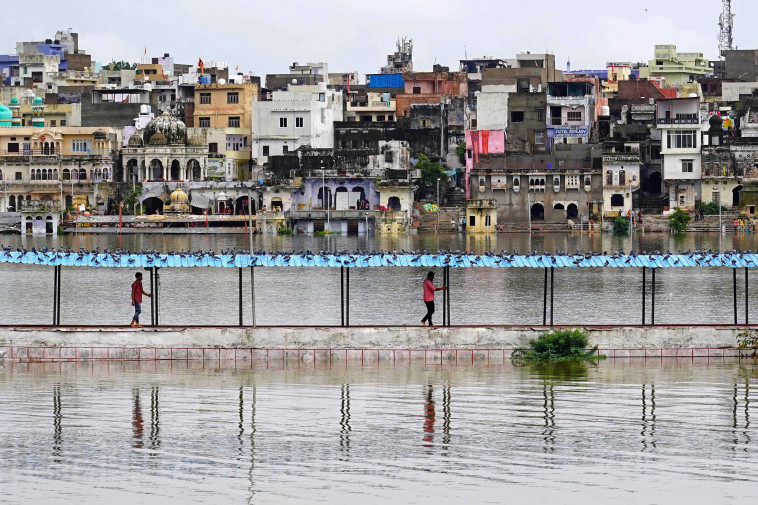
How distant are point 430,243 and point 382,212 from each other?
461 inches

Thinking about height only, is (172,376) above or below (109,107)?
below

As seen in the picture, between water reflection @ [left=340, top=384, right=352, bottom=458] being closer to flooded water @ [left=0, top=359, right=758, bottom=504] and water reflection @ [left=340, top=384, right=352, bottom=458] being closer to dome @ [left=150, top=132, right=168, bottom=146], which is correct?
flooded water @ [left=0, top=359, right=758, bottom=504]

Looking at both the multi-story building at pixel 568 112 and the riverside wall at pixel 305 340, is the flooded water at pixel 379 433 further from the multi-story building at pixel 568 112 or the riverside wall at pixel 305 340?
the multi-story building at pixel 568 112

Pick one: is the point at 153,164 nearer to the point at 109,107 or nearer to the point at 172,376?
the point at 109,107

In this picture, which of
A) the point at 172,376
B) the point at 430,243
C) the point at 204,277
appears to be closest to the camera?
the point at 172,376

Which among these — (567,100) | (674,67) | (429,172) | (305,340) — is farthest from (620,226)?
(305,340)

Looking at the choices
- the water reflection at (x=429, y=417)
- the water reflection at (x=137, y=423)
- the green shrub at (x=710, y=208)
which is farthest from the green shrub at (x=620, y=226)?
the water reflection at (x=137, y=423)

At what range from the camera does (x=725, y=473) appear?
2169 cm

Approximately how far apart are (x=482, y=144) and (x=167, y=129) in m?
16.8

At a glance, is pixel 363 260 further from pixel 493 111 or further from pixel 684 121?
→ pixel 493 111

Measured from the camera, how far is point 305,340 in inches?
1181

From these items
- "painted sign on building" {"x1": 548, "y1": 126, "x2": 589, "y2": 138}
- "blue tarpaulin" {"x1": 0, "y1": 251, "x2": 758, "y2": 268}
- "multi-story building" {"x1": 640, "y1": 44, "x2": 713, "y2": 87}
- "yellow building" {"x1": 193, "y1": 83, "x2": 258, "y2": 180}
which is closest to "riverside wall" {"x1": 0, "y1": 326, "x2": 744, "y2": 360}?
"blue tarpaulin" {"x1": 0, "y1": 251, "x2": 758, "y2": 268}

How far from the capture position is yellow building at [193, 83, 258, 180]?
92.4 m

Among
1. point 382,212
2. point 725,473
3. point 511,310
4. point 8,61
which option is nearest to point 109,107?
point 382,212
